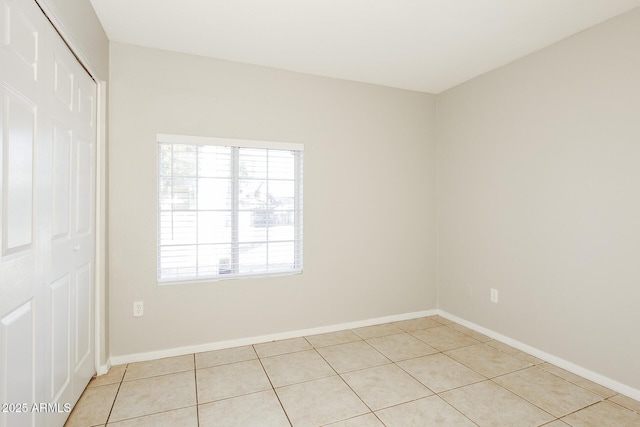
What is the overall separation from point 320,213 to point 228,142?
3.61ft

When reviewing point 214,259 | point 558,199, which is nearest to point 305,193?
point 214,259

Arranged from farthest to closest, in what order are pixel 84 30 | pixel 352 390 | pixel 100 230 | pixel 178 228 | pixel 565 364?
pixel 178 228
pixel 565 364
pixel 100 230
pixel 352 390
pixel 84 30

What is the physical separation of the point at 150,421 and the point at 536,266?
3070 mm

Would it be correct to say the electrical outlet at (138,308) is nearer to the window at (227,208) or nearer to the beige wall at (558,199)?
the window at (227,208)

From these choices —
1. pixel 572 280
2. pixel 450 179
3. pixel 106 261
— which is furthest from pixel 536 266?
pixel 106 261

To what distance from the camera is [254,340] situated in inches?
119

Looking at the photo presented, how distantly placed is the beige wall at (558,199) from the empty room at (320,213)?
0.02m

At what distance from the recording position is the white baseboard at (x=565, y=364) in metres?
2.23

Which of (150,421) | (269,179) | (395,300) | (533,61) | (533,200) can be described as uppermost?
(533,61)

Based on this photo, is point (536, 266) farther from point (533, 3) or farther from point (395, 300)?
point (533, 3)

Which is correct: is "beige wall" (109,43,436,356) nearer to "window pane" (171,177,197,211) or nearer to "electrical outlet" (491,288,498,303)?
"window pane" (171,177,197,211)

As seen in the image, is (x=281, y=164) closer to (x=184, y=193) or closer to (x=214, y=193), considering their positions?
(x=214, y=193)

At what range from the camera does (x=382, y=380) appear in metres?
2.40

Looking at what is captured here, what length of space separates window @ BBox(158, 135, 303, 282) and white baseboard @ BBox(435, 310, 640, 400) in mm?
1985
